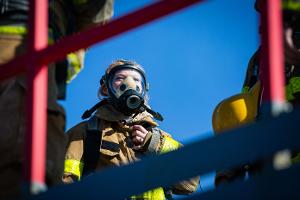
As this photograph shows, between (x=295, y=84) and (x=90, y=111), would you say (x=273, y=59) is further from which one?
(x=90, y=111)

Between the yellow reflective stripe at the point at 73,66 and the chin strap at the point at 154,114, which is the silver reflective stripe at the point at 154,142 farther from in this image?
the yellow reflective stripe at the point at 73,66

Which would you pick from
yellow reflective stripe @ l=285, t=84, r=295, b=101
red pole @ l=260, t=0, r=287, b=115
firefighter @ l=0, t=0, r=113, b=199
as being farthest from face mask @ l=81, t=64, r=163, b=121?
red pole @ l=260, t=0, r=287, b=115

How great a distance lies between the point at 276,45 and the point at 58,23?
1.38 meters

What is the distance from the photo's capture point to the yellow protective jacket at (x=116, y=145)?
5379 millimetres

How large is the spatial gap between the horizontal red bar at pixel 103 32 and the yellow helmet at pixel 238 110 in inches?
69.9

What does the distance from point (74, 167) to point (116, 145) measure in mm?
414

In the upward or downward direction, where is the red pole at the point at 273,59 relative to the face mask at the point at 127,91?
downward

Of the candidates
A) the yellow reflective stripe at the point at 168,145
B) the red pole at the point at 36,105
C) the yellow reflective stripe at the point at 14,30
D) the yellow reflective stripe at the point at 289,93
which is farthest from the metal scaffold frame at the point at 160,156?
the yellow reflective stripe at the point at 168,145

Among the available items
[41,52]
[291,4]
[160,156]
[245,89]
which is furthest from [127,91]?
[291,4]

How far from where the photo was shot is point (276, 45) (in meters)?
2.40

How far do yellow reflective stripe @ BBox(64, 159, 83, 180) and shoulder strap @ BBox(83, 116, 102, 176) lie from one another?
1.4 inches

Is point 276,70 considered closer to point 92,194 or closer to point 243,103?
point 92,194

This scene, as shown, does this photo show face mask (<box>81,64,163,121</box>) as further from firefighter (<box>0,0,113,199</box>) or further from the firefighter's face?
firefighter (<box>0,0,113,199</box>)

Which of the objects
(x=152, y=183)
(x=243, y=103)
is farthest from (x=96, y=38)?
Result: (x=243, y=103)
